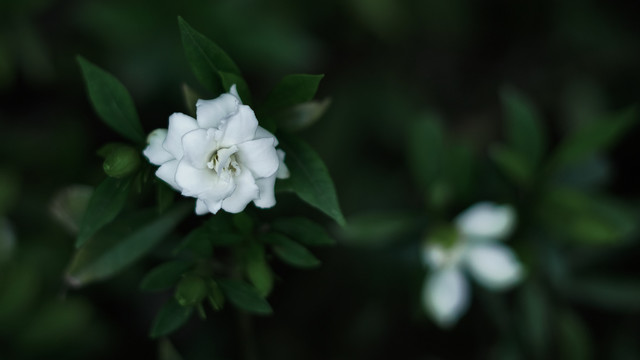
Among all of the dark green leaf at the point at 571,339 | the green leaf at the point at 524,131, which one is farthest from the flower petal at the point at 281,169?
the dark green leaf at the point at 571,339

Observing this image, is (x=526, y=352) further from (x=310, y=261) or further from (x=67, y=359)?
(x=67, y=359)

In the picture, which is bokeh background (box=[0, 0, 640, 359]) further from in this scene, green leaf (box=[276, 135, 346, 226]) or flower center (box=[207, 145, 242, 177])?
flower center (box=[207, 145, 242, 177])

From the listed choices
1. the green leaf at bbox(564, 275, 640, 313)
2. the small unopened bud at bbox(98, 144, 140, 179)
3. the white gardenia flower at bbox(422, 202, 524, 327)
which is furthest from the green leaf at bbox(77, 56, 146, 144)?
the green leaf at bbox(564, 275, 640, 313)

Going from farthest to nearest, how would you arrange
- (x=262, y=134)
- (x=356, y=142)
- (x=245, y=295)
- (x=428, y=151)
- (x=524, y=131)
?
(x=356, y=142), (x=428, y=151), (x=524, y=131), (x=245, y=295), (x=262, y=134)

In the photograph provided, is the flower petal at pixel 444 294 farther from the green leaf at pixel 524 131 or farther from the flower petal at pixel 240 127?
the flower petal at pixel 240 127

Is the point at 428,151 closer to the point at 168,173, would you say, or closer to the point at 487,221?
the point at 487,221

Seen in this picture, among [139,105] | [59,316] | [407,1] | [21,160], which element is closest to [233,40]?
[139,105]

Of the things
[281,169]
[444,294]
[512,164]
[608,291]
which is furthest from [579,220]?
[281,169]
